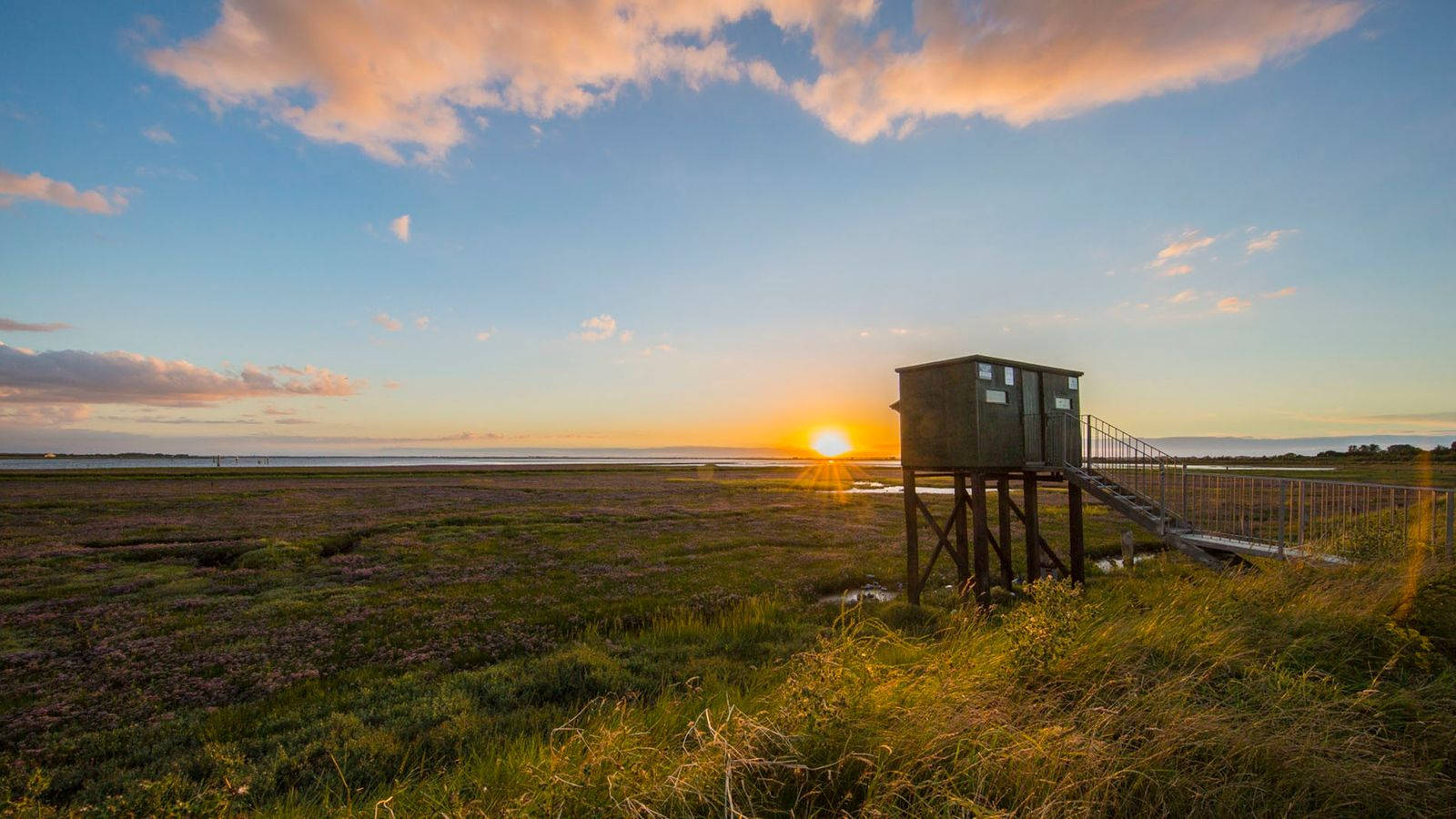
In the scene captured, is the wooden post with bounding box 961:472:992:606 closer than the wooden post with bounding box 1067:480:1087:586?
Yes

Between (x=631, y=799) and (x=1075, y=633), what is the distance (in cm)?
644

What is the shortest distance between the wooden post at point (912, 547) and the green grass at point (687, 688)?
0.84 metres

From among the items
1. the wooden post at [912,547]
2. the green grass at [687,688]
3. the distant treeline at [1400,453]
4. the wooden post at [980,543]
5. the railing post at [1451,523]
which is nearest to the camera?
the green grass at [687,688]

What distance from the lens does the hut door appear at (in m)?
17.4

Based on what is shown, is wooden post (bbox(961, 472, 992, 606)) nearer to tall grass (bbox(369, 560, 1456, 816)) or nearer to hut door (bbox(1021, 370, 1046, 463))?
hut door (bbox(1021, 370, 1046, 463))

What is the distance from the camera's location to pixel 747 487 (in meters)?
61.5

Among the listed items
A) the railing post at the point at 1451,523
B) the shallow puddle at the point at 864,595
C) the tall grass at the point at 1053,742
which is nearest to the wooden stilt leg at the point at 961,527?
the shallow puddle at the point at 864,595

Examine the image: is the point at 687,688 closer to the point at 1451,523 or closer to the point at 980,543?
the point at 980,543

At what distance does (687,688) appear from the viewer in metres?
11.2

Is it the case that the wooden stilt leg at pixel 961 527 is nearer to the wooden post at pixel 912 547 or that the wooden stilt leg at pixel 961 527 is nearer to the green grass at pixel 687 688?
the green grass at pixel 687 688

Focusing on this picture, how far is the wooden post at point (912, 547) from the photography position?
56.6ft

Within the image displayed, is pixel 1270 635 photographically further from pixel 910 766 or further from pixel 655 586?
pixel 655 586

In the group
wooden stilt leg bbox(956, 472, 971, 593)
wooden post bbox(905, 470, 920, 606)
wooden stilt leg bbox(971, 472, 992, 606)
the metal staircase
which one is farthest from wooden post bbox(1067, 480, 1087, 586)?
wooden post bbox(905, 470, 920, 606)

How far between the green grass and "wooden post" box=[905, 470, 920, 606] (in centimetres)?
84
